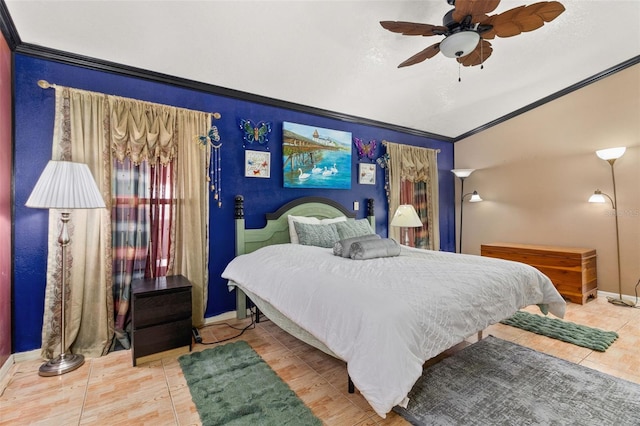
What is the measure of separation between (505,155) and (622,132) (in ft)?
4.43

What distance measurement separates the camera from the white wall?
3.67 metres

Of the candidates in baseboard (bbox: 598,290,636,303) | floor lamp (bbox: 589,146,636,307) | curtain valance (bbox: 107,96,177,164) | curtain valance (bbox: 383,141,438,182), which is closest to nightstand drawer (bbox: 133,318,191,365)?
curtain valance (bbox: 107,96,177,164)

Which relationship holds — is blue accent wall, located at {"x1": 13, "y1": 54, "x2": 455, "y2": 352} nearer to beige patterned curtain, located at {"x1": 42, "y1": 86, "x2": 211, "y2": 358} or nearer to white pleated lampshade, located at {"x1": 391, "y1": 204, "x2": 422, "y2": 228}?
beige patterned curtain, located at {"x1": 42, "y1": 86, "x2": 211, "y2": 358}

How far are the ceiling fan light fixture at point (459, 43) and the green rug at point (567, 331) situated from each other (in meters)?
2.56

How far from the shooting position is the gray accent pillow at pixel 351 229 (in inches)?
129

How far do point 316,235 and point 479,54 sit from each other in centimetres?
215

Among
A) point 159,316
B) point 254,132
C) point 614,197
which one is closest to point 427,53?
point 254,132

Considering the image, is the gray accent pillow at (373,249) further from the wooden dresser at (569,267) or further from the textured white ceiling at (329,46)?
the wooden dresser at (569,267)

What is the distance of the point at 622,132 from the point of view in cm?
370

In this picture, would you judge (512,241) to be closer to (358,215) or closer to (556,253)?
(556,253)

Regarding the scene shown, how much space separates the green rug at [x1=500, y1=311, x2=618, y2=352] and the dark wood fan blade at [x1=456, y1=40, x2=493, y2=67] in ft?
8.09

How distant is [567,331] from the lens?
2748 millimetres

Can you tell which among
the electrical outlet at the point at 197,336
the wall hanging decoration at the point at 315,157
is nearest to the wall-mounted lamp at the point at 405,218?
Answer: the wall hanging decoration at the point at 315,157

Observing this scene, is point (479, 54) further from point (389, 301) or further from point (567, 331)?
point (567, 331)
